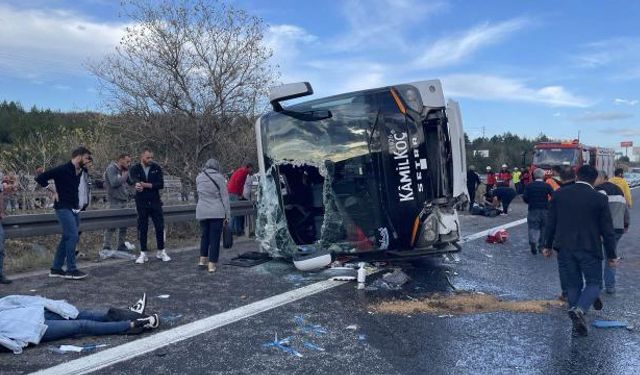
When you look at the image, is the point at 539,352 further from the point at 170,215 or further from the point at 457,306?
the point at 170,215

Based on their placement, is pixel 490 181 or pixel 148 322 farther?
pixel 490 181

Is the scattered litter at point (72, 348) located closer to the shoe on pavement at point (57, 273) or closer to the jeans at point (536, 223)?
the shoe on pavement at point (57, 273)

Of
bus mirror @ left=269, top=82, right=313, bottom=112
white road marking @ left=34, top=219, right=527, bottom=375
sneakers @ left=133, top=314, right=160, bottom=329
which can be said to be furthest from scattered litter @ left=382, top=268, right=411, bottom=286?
sneakers @ left=133, top=314, right=160, bottom=329

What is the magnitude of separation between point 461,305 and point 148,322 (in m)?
3.34

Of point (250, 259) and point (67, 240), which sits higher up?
point (67, 240)

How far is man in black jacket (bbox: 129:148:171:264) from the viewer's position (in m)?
8.26

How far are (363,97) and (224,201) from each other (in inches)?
97.8

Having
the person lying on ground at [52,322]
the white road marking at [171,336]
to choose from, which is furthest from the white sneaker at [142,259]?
the person lying on ground at [52,322]

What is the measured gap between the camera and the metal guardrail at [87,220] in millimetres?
7457

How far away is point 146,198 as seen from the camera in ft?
27.4

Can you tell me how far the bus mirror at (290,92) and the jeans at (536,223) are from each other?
5311 mm

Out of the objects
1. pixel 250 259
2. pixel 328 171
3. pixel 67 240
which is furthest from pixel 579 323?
pixel 67 240

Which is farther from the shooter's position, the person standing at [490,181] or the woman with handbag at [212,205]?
the person standing at [490,181]

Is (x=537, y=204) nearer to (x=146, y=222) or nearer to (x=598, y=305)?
(x=598, y=305)
